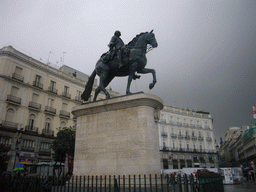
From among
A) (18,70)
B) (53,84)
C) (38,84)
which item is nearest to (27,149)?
(38,84)

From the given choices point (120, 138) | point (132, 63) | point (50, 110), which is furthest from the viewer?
point (50, 110)

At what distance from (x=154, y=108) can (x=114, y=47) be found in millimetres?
3548

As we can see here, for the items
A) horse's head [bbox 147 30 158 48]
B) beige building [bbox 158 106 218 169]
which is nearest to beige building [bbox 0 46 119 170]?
horse's head [bbox 147 30 158 48]

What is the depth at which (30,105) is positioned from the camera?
33875 mm

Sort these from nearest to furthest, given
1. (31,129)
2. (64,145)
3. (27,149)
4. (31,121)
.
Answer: (64,145)
(27,149)
(31,129)
(31,121)

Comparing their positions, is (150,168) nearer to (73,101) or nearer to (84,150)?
(84,150)

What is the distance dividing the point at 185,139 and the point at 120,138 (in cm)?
5402

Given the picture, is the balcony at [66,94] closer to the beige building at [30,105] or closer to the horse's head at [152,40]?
the beige building at [30,105]

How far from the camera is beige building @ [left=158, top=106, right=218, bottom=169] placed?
177ft

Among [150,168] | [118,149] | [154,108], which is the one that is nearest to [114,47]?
[154,108]

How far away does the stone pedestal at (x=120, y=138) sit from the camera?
7.30 meters

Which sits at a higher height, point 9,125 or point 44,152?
point 9,125

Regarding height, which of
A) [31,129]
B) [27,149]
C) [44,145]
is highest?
[31,129]

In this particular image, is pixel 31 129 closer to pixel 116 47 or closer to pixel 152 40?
pixel 116 47
